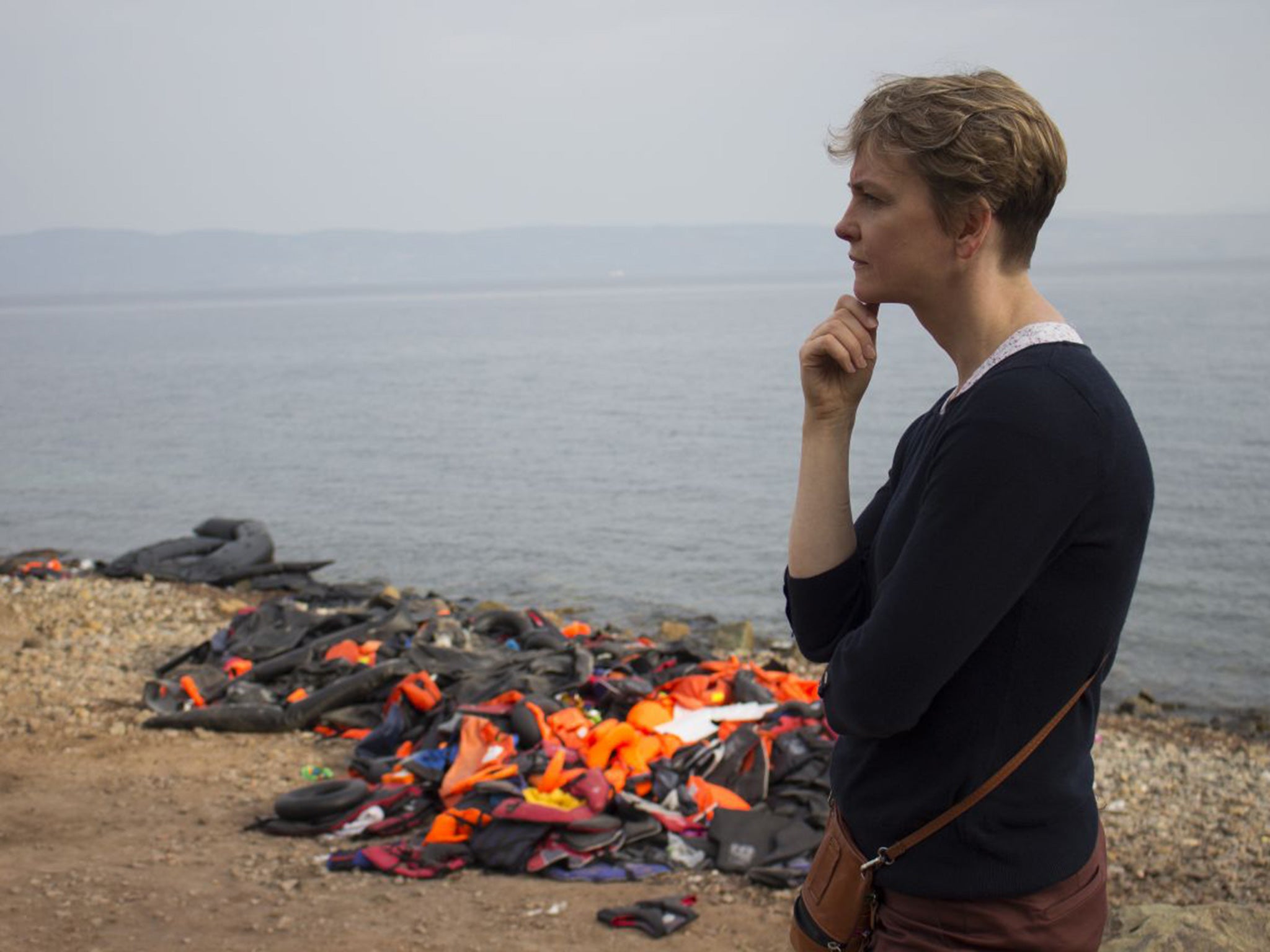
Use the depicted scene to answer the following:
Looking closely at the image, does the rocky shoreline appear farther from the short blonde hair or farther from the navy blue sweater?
the short blonde hair

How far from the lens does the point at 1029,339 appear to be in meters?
2.25

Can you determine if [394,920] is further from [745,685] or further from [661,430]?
→ [661,430]

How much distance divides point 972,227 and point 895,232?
0.45 feet

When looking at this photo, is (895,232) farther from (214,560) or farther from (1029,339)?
(214,560)

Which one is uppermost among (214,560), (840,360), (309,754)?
(840,360)

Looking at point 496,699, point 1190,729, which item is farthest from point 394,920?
Answer: point 1190,729

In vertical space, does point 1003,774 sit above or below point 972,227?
below

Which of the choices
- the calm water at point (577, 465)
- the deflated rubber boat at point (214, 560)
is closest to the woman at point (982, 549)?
the calm water at point (577, 465)

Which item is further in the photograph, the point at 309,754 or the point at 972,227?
the point at 309,754

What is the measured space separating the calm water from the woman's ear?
14.5 meters

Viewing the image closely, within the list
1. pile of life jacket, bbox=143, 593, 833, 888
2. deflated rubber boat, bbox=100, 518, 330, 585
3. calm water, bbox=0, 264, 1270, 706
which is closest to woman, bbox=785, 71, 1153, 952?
pile of life jacket, bbox=143, 593, 833, 888

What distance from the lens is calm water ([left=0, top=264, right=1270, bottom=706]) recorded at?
2142 cm

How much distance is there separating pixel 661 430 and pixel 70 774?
120ft

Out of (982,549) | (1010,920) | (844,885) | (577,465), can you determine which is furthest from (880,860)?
(577,465)
